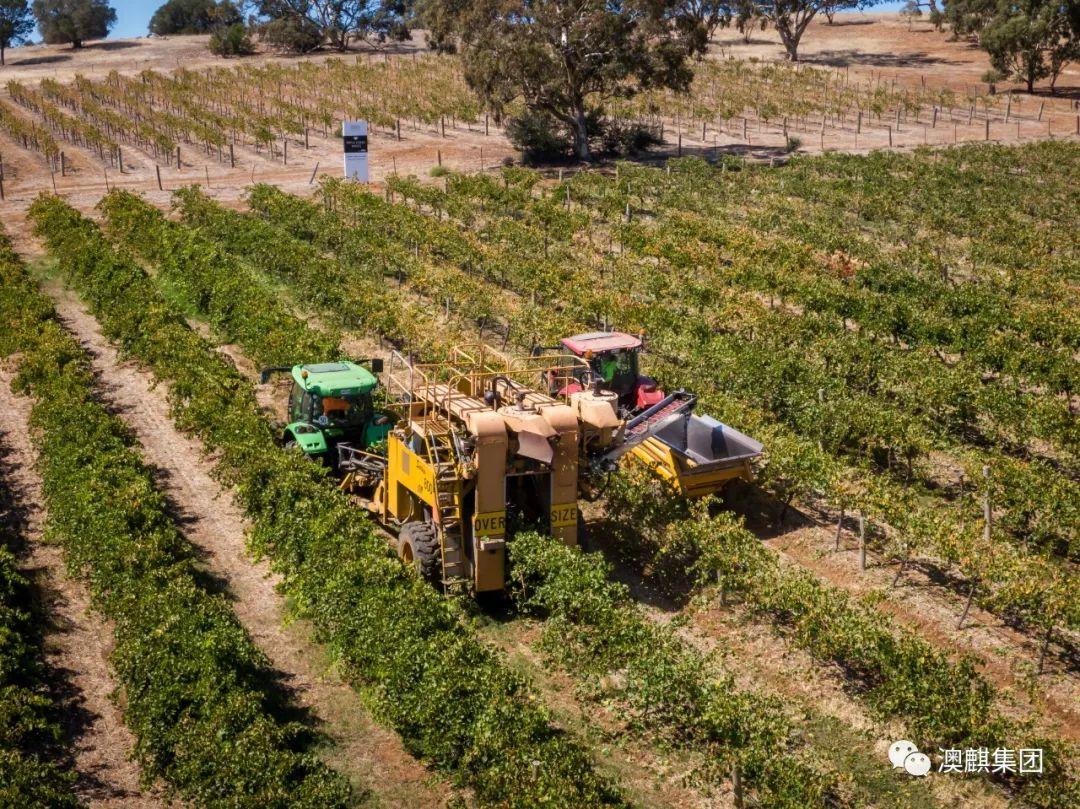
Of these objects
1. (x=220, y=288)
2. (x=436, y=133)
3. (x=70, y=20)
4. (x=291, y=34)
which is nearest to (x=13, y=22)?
(x=70, y=20)

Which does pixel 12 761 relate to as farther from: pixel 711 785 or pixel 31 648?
pixel 711 785

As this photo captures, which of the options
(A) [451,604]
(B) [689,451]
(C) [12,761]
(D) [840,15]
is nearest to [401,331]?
(B) [689,451]

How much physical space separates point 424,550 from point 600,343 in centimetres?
588

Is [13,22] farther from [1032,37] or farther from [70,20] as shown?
[1032,37]

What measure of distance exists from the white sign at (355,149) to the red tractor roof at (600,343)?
86.0 ft

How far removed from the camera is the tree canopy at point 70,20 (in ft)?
288

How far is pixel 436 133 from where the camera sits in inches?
2192

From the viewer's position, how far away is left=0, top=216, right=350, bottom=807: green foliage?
10148mm

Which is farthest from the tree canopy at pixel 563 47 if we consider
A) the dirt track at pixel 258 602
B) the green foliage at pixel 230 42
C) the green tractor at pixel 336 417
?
the green foliage at pixel 230 42

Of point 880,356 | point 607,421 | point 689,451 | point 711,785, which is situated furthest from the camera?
point 880,356

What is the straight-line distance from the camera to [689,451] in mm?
15602

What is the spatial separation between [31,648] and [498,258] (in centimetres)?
1884

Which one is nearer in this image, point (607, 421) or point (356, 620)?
point (356, 620)

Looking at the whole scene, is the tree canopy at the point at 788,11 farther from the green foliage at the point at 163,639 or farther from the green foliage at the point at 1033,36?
the green foliage at the point at 163,639
